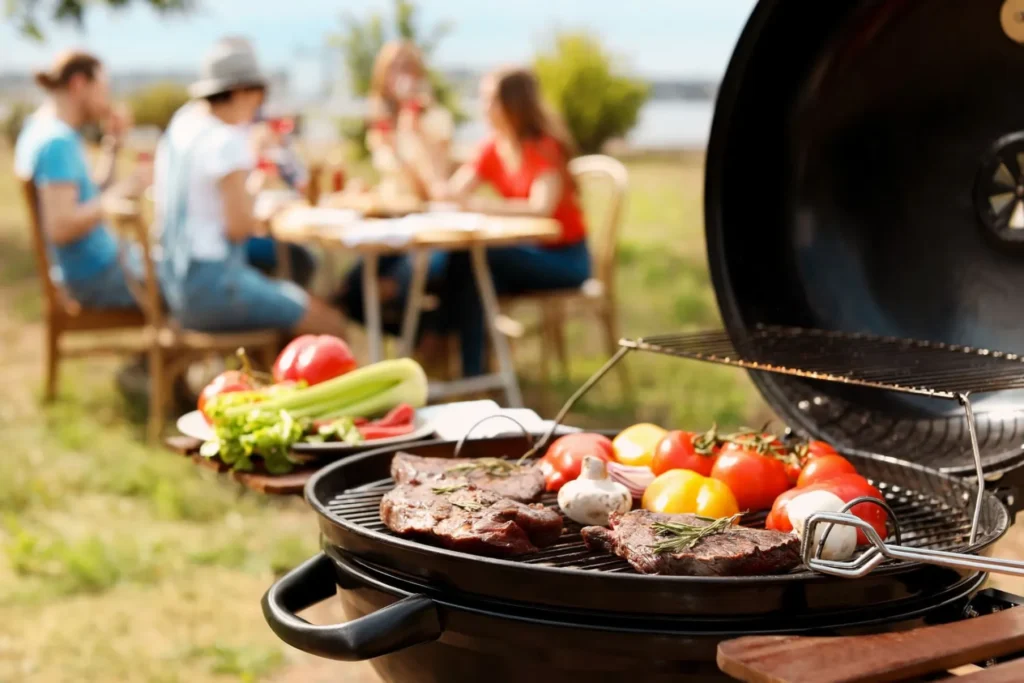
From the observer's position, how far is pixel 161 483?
5457 millimetres

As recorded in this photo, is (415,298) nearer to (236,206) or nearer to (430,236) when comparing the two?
(430,236)

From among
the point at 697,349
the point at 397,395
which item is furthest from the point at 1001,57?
the point at 397,395

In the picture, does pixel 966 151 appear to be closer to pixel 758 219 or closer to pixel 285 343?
pixel 758 219

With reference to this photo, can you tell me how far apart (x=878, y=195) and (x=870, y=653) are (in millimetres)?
1108

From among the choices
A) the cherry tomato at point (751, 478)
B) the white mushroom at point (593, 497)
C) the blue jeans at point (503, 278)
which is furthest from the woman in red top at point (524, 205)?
the white mushroom at point (593, 497)

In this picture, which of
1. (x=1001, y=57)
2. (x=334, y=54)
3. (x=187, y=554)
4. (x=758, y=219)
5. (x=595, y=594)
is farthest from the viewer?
(x=334, y=54)

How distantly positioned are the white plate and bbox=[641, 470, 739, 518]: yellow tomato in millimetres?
618

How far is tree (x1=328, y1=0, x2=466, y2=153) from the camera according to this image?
13.0 metres

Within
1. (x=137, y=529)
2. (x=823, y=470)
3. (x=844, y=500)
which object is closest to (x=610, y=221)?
(x=137, y=529)

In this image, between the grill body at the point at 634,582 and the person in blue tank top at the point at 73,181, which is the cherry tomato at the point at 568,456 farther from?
the person in blue tank top at the point at 73,181

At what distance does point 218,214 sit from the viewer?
579cm

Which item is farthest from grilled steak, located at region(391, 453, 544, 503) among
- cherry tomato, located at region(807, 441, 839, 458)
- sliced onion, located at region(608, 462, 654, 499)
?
cherry tomato, located at region(807, 441, 839, 458)

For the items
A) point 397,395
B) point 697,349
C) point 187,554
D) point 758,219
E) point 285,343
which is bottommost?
point 187,554

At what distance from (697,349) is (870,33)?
64 cm
